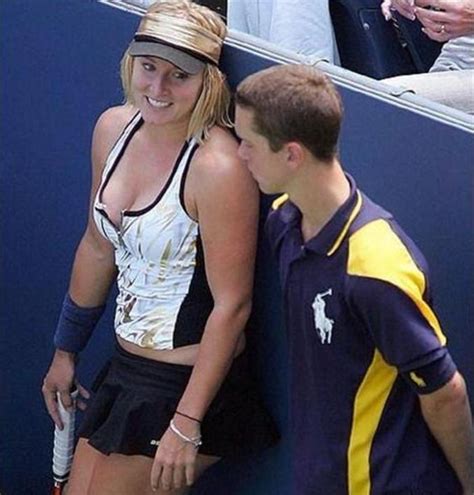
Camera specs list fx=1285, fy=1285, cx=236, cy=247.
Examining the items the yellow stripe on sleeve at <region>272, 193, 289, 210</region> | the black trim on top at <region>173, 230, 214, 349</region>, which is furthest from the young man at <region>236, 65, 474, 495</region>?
the black trim on top at <region>173, 230, 214, 349</region>

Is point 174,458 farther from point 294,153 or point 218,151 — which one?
point 294,153

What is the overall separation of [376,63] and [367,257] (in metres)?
1.15

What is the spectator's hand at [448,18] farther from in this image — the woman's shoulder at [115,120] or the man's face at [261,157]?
the man's face at [261,157]

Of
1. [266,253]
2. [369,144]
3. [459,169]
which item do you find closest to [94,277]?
[266,253]

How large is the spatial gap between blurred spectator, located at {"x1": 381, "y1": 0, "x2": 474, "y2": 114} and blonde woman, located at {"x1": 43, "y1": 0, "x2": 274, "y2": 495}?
0.46 m

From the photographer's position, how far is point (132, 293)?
2.76 meters

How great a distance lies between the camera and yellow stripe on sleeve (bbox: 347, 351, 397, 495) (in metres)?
2.22

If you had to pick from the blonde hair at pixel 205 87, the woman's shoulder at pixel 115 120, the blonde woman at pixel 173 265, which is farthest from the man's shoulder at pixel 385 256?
the woman's shoulder at pixel 115 120

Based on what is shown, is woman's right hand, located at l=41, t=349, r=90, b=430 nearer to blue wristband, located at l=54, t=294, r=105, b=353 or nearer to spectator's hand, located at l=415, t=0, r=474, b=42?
blue wristband, located at l=54, t=294, r=105, b=353

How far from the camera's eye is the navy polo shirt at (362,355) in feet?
6.95

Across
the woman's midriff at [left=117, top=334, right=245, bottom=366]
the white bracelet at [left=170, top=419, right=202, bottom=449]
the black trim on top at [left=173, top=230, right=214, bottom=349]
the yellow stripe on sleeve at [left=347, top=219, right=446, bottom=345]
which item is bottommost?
the white bracelet at [left=170, top=419, right=202, bottom=449]

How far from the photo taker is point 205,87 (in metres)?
2.64

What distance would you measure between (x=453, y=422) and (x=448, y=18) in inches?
43.2

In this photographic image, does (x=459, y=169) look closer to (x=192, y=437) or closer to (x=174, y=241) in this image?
(x=174, y=241)
